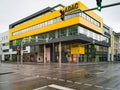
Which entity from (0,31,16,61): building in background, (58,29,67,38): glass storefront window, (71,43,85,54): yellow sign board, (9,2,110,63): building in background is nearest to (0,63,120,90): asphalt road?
(9,2,110,63): building in background

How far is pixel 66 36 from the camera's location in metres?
46.1

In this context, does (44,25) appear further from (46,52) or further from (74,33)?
(74,33)

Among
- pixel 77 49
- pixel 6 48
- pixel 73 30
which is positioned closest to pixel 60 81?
pixel 73 30

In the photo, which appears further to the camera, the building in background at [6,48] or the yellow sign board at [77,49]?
the building in background at [6,48]

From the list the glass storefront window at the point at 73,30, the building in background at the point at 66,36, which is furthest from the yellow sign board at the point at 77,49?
the glass storefront window at the point at 73,30

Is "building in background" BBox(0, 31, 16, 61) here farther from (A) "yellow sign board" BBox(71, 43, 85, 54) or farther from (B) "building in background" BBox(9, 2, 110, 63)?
(A) "yellow sign board" BBox(71, 43, 85, 54)

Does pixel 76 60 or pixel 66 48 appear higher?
pixel 66 48

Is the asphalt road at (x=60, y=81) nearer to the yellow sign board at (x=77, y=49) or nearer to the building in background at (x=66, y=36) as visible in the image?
the building in background at (x=66, y=36)

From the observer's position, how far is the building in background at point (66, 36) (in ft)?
147

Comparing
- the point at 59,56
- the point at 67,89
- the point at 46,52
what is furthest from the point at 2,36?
the point at 67,89

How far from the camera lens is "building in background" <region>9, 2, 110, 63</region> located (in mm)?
44688

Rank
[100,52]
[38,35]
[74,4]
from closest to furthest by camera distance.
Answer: [74,4] < [38,35] < [100,52]

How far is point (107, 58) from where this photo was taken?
73125 millimetres

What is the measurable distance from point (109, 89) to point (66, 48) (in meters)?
39.9
